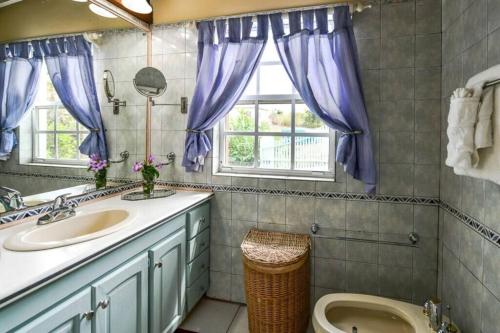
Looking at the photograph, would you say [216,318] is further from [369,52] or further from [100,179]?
[369,52]

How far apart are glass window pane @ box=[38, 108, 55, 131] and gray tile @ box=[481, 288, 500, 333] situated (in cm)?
225

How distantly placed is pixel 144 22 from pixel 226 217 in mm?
1651

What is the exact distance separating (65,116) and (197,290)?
1.42 metres

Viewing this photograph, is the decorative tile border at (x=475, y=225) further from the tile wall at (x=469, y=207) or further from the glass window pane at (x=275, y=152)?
the glass window pane at (x=275, y=152)

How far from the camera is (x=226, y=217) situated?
219 cm

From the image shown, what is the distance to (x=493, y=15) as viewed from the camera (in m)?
1.17

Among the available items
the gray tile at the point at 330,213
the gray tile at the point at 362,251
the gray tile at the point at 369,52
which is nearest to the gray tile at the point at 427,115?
the gray tile at the point at 369,52

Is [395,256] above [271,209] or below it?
below

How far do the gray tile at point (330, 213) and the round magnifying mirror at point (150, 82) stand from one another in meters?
1.44

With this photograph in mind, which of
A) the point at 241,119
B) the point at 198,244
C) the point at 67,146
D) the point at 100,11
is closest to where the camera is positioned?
the point at 67,146

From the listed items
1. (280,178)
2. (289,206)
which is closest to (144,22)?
(280,178)

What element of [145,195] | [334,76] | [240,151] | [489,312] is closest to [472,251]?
[489,312]

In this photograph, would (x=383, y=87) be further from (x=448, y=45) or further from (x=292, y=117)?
(x=292, y=117)

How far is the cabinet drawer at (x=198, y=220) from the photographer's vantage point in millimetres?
1893
